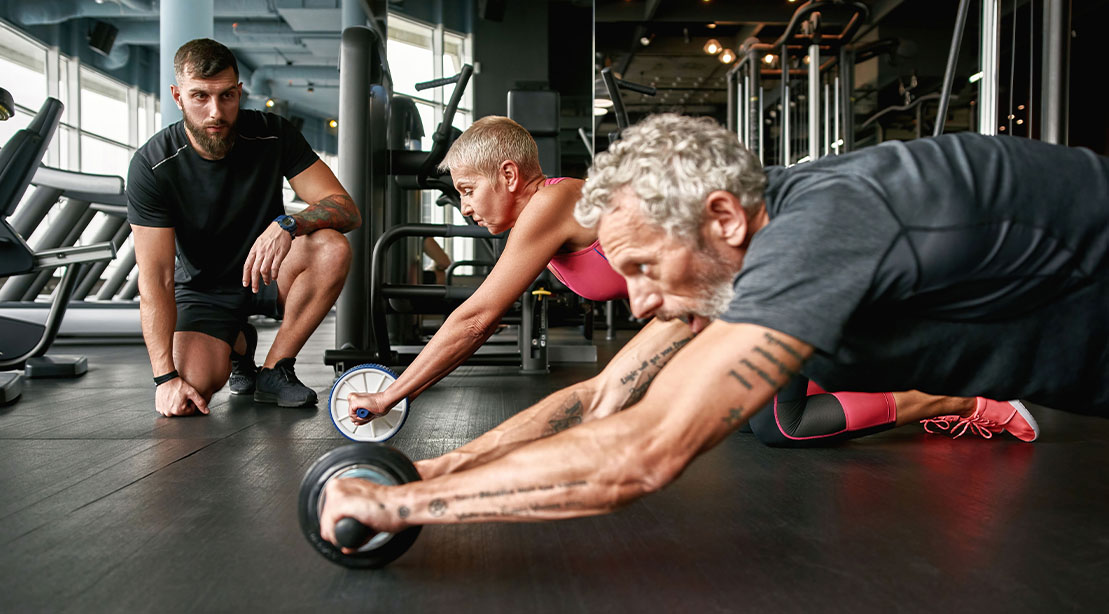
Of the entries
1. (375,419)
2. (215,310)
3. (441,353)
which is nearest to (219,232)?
(215,310)

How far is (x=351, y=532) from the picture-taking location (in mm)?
807

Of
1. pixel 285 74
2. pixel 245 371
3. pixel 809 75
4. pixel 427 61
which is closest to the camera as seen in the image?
pixel 245 371

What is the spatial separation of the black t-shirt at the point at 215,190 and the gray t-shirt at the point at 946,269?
1.97 meters

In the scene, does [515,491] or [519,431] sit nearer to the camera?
[515,491]

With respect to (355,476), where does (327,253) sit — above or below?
above

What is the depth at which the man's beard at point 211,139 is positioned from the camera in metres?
2.24

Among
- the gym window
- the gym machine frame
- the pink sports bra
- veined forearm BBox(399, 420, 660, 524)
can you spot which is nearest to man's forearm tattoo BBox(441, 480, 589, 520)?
veined forearm BBox(399, 420, 660, 524)

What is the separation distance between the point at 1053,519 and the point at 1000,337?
49 centimetres

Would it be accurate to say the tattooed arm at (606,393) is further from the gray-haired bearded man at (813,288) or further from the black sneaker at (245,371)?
the black sneaker at (245,371)

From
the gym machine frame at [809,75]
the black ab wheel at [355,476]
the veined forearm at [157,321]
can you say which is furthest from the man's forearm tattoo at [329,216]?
the gym machine frame at [809,75]

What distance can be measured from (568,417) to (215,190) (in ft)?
5.43

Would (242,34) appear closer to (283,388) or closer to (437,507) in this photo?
(283,388)

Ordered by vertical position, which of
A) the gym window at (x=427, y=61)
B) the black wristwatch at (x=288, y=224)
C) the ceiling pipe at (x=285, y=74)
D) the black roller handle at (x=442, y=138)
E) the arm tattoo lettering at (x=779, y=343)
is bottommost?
the arm tattoo lettering at (x=779, y=343)

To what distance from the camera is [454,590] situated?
857mm
